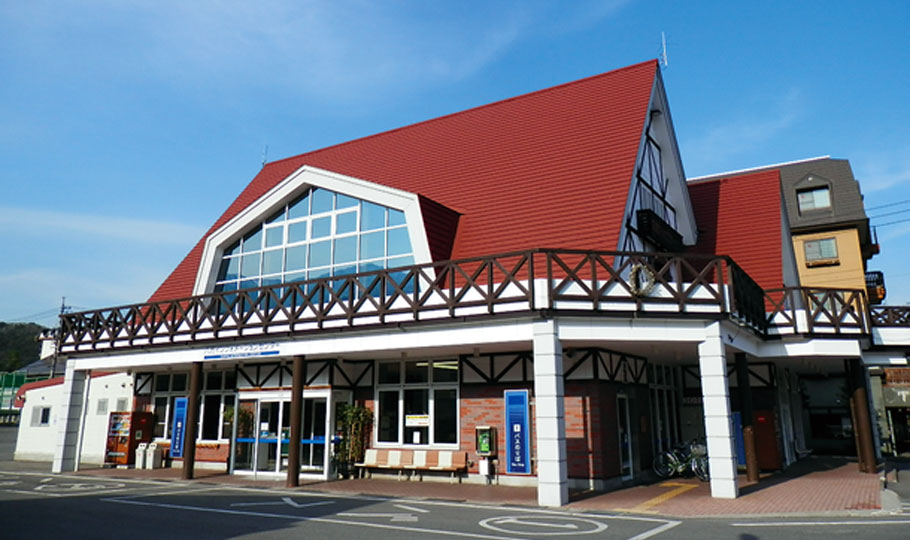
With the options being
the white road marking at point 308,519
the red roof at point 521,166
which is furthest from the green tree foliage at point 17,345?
the white road marking at point 308,519

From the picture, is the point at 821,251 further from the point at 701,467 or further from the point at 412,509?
the point at 412,509

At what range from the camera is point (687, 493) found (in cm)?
1266

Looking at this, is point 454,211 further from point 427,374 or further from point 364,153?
point 364,153

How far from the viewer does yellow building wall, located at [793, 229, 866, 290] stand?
31641mm

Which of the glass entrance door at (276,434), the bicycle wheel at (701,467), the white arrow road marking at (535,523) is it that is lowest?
the white arrow road marking at (535,523)

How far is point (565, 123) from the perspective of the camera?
19891 millimetres

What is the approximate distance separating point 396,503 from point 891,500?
9.22 metres

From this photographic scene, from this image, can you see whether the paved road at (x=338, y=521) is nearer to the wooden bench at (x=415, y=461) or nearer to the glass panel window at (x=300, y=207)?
the wooden bench at (x=415, y=461)

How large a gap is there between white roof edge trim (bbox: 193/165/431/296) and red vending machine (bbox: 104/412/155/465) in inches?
200

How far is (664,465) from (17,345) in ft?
371

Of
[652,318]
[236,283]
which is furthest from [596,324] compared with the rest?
[236,283]

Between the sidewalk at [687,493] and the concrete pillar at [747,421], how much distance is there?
15.0 inches

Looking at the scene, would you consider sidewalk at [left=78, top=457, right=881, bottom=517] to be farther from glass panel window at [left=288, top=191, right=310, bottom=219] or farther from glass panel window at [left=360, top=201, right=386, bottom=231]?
glass panel window at [left=288, top=191, right=310, bottom=219]

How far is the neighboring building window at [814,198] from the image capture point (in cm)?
3312
